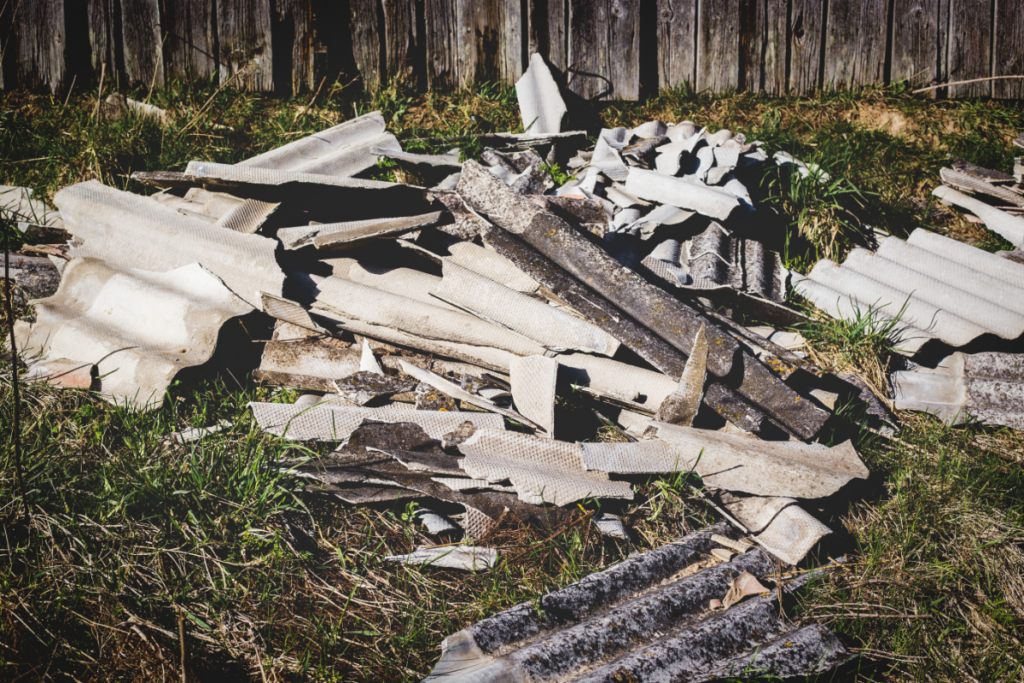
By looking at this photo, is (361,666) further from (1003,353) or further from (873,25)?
(873,25)

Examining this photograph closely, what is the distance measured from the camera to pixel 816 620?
6.82 feet

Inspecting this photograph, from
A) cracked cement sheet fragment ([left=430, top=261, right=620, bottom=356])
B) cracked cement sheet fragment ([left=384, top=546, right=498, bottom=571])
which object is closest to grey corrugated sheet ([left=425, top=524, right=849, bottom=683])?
cracked cement sheet fragment ([left=384, top=546, right=498, bottom=571])

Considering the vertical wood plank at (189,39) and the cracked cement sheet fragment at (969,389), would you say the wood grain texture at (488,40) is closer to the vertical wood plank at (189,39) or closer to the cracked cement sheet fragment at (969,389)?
the vertical wood plank at (189,39)

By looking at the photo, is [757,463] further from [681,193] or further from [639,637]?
[681,193]

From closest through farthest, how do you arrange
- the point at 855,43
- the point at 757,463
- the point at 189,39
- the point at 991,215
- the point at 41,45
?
1. the point at 757,463
2. the point at 991,215
3. the point at 41,45
4. the point at 189,39
5. the point at 855,43

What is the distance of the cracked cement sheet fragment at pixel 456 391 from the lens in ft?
8.66

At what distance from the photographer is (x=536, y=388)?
2.65 m

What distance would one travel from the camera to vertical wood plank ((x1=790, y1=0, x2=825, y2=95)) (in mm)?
4691

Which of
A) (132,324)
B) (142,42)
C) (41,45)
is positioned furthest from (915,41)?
(41,45)

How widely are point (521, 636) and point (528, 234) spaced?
1.90m

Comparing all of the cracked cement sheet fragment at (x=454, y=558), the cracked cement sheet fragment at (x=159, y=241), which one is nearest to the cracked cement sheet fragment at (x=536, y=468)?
the cracked cement sheet fragment at (x=454, y=558)

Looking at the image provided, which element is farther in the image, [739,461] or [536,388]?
[536,388]

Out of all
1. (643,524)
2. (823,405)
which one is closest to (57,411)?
(643,524)

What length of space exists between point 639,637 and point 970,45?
17.2 ft
